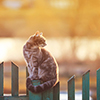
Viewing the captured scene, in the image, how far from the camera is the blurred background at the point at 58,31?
2.46 m

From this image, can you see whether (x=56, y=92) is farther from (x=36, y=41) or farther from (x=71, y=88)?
(x=36, y=41)

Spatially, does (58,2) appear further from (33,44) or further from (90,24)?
(33,44)

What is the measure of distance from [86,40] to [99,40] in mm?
197

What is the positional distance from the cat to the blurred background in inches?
39.8

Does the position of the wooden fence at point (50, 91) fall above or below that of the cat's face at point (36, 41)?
below

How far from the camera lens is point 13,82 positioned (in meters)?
1.57

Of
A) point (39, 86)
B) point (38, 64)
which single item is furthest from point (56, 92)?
point (38, 64)

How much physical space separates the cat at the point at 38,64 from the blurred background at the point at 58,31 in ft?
3.32

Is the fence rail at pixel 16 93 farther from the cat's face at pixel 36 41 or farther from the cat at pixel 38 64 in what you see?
the cat's face at pixel 36 41

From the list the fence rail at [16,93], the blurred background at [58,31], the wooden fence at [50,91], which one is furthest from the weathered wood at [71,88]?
the blurred background at [58,31]

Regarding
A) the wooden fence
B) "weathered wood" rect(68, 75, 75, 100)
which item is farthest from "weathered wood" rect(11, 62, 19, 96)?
"weathered wood" rect(68, 75, 75, 100)

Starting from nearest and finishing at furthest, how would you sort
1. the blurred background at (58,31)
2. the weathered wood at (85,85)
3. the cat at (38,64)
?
1. the cat at (38,64)
2. the weathered wood at (85,85)
3. the blurred background at (58,31)

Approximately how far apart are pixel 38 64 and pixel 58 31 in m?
1.16

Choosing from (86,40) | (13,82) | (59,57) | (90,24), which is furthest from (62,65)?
(13,82)
